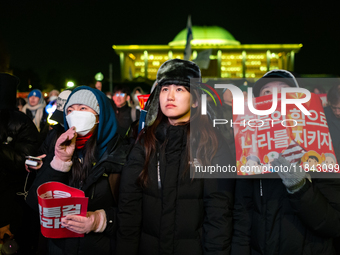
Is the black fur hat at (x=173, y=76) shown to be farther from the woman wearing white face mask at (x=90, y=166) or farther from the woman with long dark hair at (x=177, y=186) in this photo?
the woman wearing white face mask at (x=90, y=166)

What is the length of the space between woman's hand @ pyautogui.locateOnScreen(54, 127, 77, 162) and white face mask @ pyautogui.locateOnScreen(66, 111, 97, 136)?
11cm

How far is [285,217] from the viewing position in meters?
1.91

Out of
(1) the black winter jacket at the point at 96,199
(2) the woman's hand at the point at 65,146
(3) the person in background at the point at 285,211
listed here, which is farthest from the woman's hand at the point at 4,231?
(3) the person in background at the point at 285,211

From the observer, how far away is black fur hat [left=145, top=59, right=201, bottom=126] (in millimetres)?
2258

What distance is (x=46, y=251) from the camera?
2582 mm

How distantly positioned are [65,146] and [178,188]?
0.98m

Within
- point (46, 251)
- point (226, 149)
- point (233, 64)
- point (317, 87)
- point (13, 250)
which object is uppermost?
point (233, 64)

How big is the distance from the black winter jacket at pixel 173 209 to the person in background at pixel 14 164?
1.53 meters

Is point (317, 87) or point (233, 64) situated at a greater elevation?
point (233, 64)

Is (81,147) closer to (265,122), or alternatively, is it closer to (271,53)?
(265,122)

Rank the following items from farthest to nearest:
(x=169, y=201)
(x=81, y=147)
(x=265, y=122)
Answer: (x=81, y=147) < (x=169, y=201) < (x=265, y=122)

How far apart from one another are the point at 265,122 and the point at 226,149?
0.48m

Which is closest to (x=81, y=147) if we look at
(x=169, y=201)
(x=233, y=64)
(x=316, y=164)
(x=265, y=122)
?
(x=169, y=201)

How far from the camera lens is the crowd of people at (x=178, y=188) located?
1.87 meters
